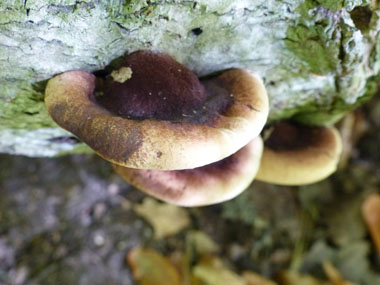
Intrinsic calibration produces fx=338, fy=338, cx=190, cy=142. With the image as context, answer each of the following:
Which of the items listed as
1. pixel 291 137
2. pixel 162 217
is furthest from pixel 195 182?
pixel 162 217

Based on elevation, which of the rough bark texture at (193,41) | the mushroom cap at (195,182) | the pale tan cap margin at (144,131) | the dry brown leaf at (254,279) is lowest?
the dry brown leaf at (254,279)

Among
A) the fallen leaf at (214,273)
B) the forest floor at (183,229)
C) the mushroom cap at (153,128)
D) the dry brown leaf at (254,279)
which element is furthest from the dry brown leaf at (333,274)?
the mushroom cap at (153,128)

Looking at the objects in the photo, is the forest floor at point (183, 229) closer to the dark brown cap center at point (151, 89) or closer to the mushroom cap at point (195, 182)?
the mushroom cap at point (195, 182)

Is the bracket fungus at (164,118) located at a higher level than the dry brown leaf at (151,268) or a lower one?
Result: higher

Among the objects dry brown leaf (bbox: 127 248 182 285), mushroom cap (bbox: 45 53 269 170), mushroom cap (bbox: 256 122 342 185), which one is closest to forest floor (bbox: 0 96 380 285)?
dry brown leaf (bbox: 127 248 182 285)

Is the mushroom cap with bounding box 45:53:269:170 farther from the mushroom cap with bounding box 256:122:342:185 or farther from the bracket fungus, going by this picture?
the mushroom cap with bounding box 256:122:342:185

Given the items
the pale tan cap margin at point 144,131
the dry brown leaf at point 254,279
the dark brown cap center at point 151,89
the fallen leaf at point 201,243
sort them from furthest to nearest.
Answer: the fallen leaf at point 201,243 < the dry brown leaf at point 254,279 < the dark brown cap center at point 151,89 < the pale tan cap margin at point 144,131

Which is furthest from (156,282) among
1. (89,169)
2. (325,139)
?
(325,139)

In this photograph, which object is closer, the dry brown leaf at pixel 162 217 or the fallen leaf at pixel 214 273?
the fallen leaf at pixel 214 273
